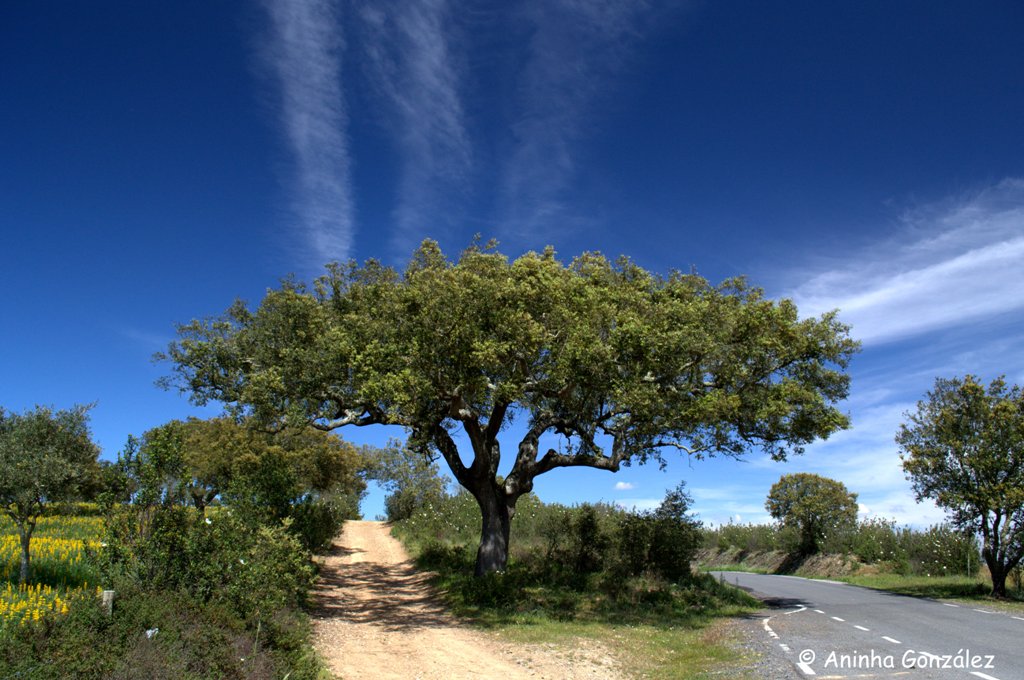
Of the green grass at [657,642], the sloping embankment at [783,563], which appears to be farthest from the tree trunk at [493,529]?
the sloping embankment at [783,563]

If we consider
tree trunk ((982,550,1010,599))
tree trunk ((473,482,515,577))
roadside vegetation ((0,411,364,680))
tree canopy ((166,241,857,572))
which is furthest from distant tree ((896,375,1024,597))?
roadside vegetation ((0,411,364,680))

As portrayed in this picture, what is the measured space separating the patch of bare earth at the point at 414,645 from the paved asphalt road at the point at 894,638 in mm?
3791

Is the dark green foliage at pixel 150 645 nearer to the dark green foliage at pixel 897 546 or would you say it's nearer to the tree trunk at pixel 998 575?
the dark green foliage at pixel 897 546

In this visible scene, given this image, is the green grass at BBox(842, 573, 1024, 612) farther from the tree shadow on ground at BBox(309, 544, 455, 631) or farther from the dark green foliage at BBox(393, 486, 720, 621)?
the tree shadow on ground at BBox(309, 544, 455, 631)

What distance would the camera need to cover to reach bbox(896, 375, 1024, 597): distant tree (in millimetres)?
23328

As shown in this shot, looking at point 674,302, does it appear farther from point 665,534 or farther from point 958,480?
point 958,480

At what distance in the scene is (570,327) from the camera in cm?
1620

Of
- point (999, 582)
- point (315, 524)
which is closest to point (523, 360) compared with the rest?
point (315, 524)

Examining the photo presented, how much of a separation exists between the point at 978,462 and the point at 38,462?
29.3m

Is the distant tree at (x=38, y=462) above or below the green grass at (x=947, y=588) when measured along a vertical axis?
above

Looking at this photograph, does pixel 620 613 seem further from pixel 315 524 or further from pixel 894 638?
pixel 315 524

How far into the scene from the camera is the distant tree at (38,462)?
12.9 metres

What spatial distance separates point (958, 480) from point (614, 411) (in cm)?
1582

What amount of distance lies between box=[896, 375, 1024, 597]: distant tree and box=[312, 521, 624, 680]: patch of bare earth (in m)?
19.0
